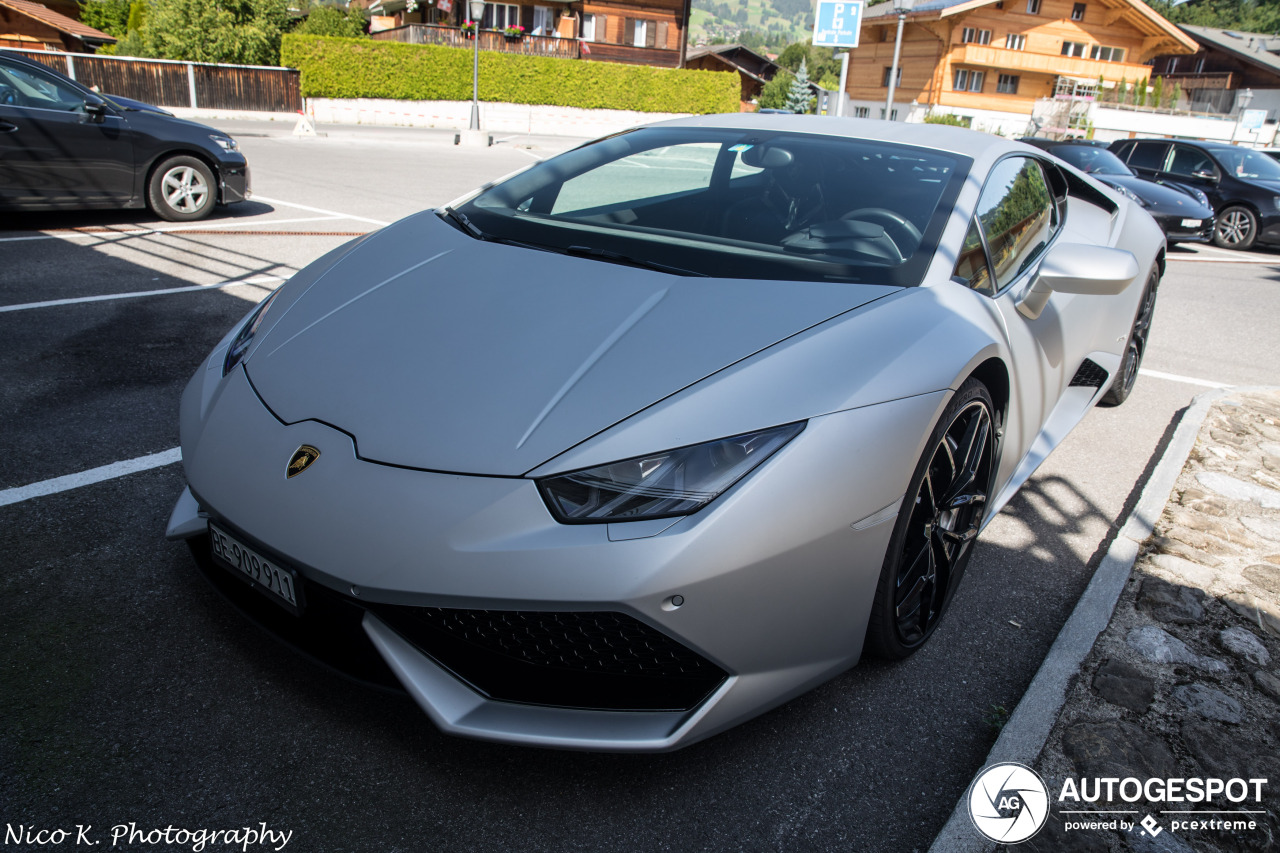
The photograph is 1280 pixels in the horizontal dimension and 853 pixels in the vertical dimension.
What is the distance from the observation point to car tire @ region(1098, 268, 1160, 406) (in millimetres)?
4539

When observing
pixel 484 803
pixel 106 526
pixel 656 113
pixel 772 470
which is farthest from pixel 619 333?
pixel 656 113

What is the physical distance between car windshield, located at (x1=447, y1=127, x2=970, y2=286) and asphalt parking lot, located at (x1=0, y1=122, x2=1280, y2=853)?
45.5 inches

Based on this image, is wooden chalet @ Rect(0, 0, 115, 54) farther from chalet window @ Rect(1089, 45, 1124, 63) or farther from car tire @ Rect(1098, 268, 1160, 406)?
chalet window @ Rect(1089, 45, 1124, 63)

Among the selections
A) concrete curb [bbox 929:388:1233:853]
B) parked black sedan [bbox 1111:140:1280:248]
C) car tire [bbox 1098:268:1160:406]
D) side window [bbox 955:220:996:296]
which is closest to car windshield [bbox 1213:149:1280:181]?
parked black sedan [bbox 1111:140:1280:248]

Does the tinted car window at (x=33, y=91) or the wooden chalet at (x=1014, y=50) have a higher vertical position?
the wooden chalet at (x=1014, y=50)

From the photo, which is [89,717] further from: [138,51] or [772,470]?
[138,51]

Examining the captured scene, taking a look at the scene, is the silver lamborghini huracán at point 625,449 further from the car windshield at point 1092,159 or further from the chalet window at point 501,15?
the chalet window at point 501,15

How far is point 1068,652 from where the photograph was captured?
2361 mm

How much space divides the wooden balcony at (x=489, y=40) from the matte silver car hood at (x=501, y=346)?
3378cm

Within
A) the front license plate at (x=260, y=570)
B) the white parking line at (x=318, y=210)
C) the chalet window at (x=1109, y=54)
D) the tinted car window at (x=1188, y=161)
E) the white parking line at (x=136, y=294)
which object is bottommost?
the white parking line at (x=136, y=294)

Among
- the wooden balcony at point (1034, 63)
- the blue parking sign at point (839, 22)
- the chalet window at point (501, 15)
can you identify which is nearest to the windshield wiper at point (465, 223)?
the blue parking sign at point (839, 22)

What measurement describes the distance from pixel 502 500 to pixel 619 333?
0.56 meters

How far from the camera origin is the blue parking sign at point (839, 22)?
25.8 meters

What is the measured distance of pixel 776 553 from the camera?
66.8 inches
